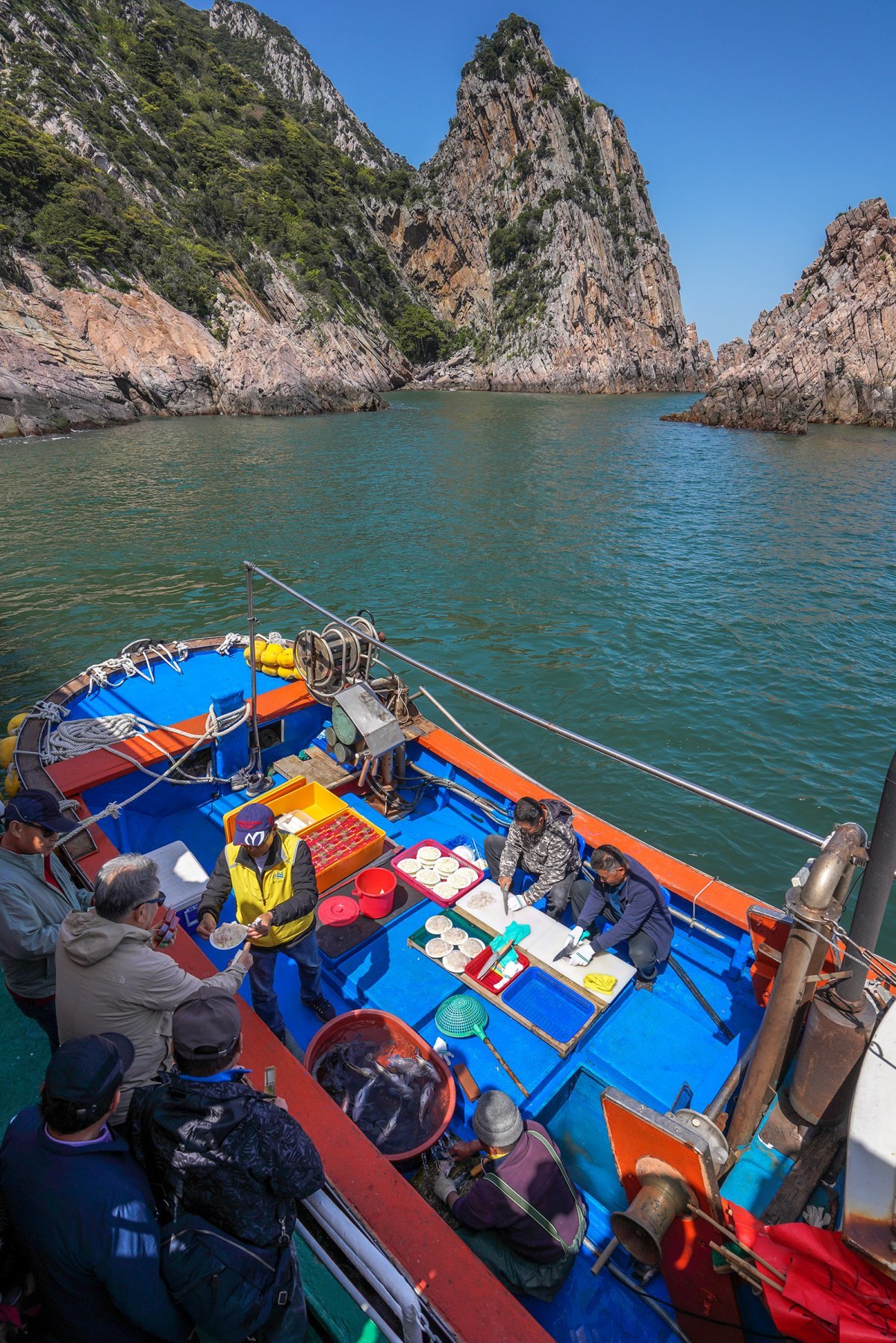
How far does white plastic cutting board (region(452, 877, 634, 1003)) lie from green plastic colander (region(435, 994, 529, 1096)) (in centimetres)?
56

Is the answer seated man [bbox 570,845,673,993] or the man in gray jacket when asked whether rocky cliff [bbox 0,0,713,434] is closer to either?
the man in gray jacket

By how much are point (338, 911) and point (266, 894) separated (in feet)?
4.22

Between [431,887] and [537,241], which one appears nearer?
[431,887]

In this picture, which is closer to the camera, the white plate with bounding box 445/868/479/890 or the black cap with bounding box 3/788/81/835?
the black cap with bounding box 3/788/81/835

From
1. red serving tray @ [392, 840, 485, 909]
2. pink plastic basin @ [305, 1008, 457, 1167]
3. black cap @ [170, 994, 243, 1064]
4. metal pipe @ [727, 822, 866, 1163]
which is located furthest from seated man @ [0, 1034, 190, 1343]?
red serving tray @ [392, 840, 485, 909]

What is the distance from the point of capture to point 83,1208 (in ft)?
5.98

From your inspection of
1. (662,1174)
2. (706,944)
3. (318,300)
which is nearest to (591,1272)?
(662,1174)

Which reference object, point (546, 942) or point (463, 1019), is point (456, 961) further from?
point (546, 942)

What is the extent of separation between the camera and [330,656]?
23.2 feet

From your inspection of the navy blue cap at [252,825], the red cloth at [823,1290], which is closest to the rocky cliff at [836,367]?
the navy blue cap at [252,825]

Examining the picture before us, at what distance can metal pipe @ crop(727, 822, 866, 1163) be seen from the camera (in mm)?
2826

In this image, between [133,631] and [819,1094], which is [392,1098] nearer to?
[819,1094]

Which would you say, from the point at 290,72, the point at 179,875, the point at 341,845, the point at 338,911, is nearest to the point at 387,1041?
the point at 338,911

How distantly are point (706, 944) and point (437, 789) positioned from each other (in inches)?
123
